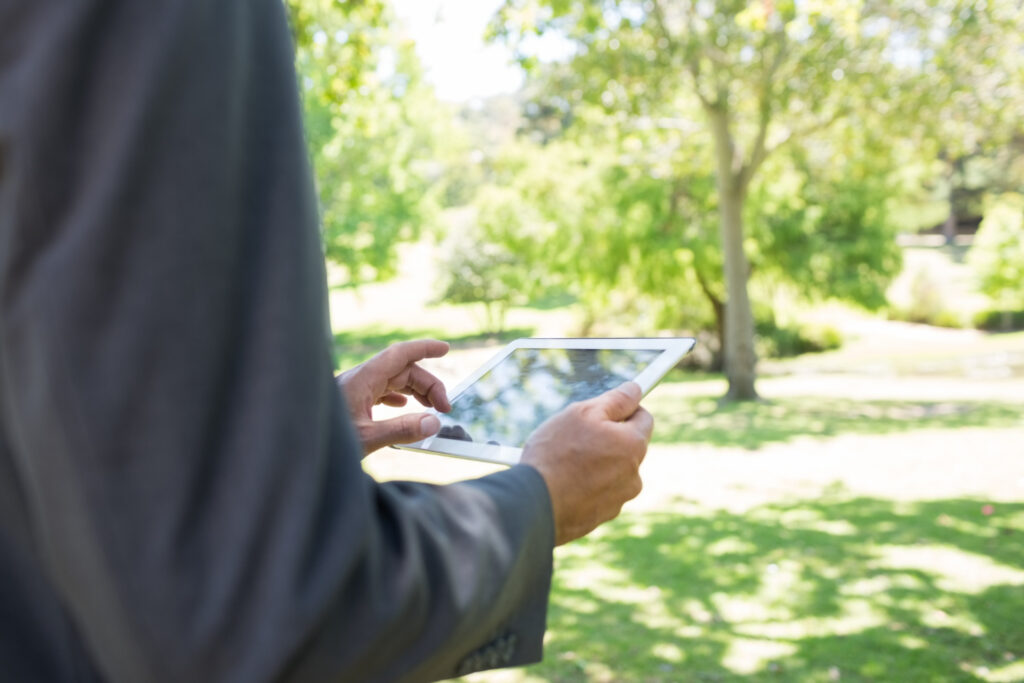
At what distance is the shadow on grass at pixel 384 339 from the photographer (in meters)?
32.5

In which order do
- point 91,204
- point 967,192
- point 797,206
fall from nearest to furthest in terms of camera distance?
point 91,204 < point 797,206 < point 967,192

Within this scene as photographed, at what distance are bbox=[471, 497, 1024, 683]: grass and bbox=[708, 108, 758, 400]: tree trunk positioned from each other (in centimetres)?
853

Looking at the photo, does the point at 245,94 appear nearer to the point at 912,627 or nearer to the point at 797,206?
the point at 912,627

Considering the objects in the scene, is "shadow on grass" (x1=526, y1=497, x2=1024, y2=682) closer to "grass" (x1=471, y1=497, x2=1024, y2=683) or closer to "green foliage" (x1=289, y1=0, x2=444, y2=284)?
"grass" (x1=471, y1=497, x2=1024, y2=683)

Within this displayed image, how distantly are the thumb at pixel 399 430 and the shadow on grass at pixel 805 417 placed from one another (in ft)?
31.5

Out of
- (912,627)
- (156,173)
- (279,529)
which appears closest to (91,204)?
(156,173)

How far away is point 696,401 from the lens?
16594 mm

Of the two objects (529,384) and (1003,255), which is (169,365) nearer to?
A: (529,384)

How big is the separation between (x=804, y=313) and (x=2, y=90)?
30.1 m

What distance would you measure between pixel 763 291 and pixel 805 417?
35.3 feet

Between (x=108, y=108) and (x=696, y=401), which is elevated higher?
(x=108, y=108)

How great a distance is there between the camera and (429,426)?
1470mm

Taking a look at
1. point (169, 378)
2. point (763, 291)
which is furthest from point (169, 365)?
point (763, 291)

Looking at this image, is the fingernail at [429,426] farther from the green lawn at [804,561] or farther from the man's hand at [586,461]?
the green lawn at [804,561]
